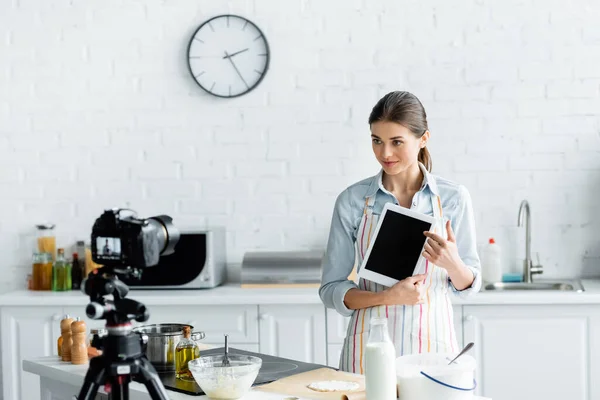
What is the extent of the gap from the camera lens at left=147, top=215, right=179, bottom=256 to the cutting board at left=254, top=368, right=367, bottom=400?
1.79 feet

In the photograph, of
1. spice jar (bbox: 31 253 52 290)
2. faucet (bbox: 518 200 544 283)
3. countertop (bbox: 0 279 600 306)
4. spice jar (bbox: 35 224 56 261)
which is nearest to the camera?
countertop (bbox: 0 279 600 306)

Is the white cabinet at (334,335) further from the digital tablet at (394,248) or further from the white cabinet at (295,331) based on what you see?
the digital tablet at (394,248)

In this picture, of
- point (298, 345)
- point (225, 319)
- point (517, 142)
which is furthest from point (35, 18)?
point (517, 142)

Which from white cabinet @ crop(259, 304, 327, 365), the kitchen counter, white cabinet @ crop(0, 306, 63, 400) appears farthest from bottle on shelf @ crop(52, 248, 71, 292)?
the kitchen counter

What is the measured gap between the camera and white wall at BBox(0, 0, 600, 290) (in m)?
4.25

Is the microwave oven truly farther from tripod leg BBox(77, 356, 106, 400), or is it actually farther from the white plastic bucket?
Answer: tripod leg BBox(77, 356, 106, 400)

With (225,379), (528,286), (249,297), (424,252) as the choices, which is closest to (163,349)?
(225,379)

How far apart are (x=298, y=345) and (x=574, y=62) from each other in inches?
77.0

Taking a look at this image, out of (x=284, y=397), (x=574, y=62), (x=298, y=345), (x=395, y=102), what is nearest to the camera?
(x=284, y=397)

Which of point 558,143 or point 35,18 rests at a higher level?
point 35,18

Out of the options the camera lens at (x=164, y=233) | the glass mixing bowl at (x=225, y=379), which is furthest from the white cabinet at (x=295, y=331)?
the camera lens at (x=164, y=233)

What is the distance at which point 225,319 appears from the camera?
393 cm

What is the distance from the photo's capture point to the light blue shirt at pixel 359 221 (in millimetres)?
2656

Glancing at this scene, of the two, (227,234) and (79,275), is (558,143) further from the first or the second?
(79,275)
